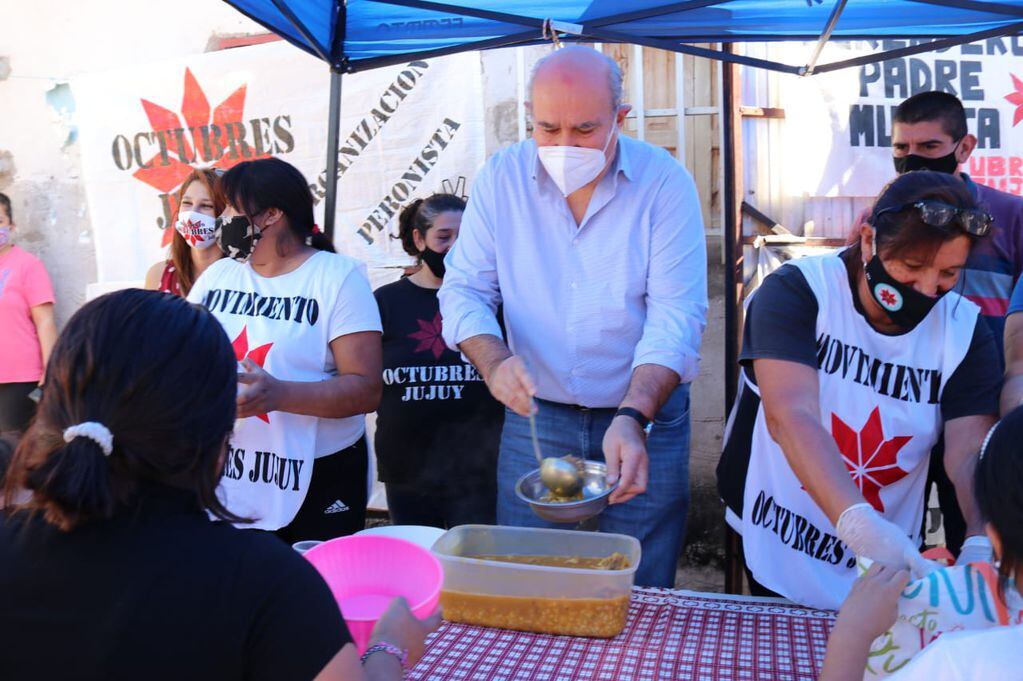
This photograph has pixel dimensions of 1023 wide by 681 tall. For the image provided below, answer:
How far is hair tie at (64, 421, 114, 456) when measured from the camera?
103 cm

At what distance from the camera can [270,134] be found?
15.7ft

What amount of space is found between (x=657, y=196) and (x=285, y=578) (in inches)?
62.4

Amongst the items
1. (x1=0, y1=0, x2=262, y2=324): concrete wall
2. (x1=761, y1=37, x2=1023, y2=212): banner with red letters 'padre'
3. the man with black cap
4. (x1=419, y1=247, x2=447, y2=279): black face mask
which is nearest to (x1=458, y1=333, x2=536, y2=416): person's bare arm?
(x1=419, y1=247, x2=447, y2=279): black face mask

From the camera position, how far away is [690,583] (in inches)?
184

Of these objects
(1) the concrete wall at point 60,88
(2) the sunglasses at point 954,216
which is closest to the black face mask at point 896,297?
(2) the sunglasses at point 954,216

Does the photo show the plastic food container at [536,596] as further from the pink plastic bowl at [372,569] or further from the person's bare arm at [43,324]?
the person's bare arm at [43,324]

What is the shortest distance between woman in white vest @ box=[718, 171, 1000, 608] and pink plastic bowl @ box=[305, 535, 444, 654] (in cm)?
80

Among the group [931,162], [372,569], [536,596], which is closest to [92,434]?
[372,569]

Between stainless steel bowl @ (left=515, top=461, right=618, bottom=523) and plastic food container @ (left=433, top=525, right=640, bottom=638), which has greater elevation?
stainless steel bowl @ (left=515, top=461, right=618, bottom=523)

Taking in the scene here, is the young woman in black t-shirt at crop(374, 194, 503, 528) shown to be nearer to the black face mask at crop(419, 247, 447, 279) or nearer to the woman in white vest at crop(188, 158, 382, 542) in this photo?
the black face mask at crop(419, 247, 447, 279)

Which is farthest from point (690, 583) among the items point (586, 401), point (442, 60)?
point (442, 60)

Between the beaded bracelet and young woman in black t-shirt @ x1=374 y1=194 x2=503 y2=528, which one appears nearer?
the beaded bracelet

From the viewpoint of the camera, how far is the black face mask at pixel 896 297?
1.88 m

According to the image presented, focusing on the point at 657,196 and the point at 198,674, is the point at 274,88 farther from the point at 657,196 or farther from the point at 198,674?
the point at 198,674
